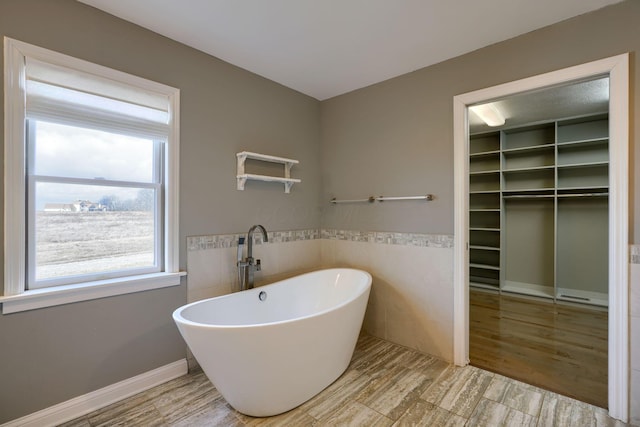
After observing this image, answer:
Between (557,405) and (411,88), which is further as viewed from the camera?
(411,88)

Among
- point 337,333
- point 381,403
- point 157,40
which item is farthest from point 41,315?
point 381,403

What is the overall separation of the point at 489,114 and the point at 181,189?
3433mm

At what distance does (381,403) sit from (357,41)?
2.46 m

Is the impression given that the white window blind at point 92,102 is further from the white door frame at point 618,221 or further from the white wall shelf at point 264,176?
the white door frame at point 618,221

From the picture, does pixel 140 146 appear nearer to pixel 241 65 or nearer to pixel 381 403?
pixel 241 65

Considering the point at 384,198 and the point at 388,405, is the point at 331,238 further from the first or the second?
the point at 388,405

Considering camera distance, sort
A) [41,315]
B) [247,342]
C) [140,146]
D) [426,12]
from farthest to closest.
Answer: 1. [140,146]
2. [426,12]
3. [41,315]
4. [247,342]

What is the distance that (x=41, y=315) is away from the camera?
1573 millimetres

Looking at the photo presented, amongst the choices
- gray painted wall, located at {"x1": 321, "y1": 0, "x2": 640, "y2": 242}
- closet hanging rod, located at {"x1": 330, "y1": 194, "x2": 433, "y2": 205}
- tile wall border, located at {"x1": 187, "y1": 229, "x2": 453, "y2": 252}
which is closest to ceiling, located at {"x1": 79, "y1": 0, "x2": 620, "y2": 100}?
gray painted wall, located at {"x1": 321, "y1": 0, "x2": 640, "y2": 242}

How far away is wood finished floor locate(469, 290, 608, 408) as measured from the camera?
204cm

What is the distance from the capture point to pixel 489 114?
337cm

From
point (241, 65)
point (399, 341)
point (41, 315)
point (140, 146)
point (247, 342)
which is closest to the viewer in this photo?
point (247, 342)

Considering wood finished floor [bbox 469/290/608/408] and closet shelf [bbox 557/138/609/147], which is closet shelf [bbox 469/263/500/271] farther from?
closet shelf [bbox 557/138/609/147]

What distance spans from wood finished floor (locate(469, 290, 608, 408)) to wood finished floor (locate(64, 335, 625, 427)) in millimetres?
192
